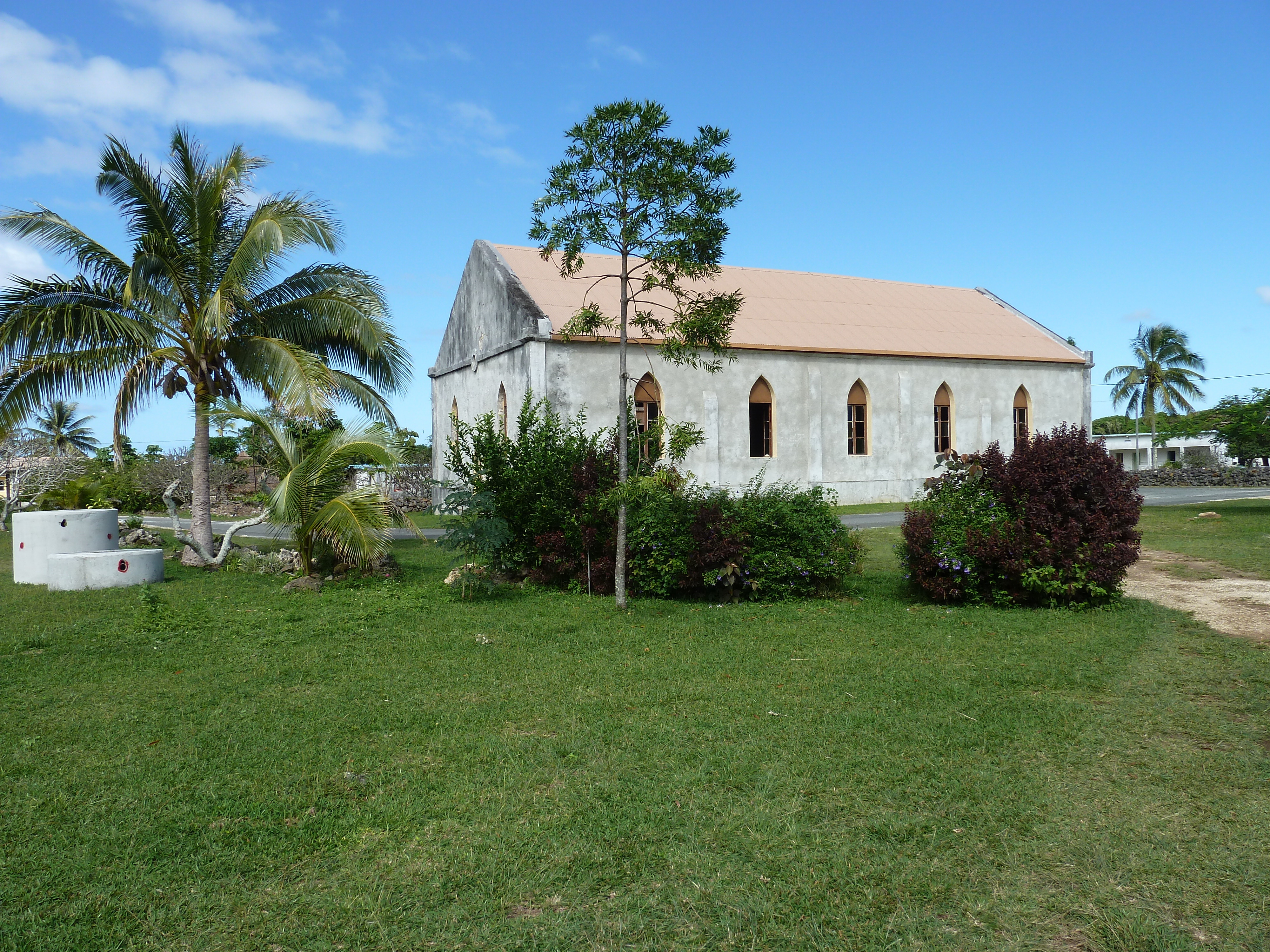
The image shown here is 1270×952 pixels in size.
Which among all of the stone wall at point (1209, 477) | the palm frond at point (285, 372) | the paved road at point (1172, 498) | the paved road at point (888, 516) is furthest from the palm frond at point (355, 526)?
the stone wall at point (1209, 477)

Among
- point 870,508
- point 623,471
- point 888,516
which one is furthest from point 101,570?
point 870,508

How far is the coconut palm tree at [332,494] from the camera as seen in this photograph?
12203 millimetres

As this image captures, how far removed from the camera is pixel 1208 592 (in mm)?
11047

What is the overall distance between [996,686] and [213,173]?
1533 centimetres

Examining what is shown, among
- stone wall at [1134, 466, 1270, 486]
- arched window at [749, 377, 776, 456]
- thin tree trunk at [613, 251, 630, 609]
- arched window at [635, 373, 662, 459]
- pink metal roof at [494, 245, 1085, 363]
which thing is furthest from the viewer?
stone wall at [1134, 466, 1270, 486]

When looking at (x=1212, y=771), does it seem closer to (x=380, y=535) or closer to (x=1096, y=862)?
(x=1096, y=862)

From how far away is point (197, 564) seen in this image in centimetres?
1531

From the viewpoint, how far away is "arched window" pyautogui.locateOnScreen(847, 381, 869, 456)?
92.1 ft

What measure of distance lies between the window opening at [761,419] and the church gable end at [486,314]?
700 centimetres

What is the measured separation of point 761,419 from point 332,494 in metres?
16.2

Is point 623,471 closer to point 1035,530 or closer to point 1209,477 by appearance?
point 1035,530

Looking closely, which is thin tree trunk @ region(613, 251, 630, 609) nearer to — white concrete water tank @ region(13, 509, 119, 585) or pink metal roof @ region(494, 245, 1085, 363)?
white concrete water tank @ region(13, 509, 119, 585)

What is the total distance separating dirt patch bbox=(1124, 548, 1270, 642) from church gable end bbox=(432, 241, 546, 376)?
48.8ft

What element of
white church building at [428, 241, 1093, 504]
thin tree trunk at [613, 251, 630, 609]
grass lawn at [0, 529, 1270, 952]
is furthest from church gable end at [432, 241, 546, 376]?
grass lawn at [0, 529, 1270, 952]
